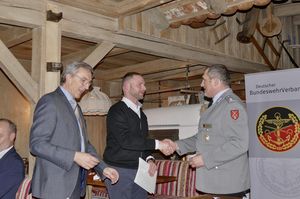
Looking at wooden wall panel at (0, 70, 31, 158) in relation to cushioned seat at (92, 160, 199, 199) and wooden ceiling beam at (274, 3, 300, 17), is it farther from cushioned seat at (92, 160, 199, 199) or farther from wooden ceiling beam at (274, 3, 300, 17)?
wooden ceiling beam at (274, 3, 300, 17)

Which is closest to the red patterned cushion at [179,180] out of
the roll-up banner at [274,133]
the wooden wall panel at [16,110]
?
the roll-up banner at [274,133]

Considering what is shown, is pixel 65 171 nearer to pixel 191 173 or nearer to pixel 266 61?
pixel 191 173

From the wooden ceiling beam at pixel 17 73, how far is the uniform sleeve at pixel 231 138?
1.73 m

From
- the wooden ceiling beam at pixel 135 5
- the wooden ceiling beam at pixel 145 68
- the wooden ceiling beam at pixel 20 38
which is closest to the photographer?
the wooden ceiling beam at pixel 135 5

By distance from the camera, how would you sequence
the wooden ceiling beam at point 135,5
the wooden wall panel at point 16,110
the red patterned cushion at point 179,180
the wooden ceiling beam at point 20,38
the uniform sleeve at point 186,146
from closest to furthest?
1. the uniform sleeve at point 186,146
2. the wooden ceiling beam at point 135,5
3. the wooden ceiling beam at point 20,38
4. the red patterned cushion at point 179,180
5. the wooden wall panel at point 16,110

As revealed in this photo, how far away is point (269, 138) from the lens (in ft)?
12.2

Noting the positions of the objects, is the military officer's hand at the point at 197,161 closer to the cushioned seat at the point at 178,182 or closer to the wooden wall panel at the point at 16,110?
the cushioned seat at the point at 178,182

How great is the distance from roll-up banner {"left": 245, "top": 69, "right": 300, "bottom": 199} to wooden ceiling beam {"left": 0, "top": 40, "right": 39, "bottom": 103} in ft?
7.40

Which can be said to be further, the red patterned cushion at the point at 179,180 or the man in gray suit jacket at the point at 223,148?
the red patterned cushion at the point at 179,180

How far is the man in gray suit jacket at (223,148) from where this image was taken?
2676 mm

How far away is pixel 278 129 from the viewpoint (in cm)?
364

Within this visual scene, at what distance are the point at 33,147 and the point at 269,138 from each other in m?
2.45

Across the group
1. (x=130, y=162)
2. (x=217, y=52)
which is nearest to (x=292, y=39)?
(x=217, y=52)

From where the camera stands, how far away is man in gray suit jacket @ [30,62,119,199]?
2.26 metres
